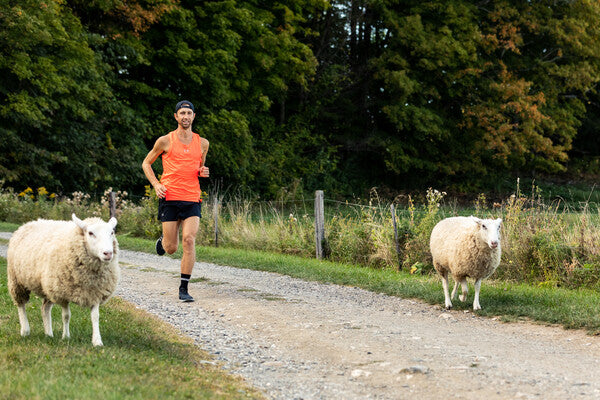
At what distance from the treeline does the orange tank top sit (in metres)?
16.0

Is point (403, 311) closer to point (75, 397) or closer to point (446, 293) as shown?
point (446, 293)

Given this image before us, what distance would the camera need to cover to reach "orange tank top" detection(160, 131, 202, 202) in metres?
9.18

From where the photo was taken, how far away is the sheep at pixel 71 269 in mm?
6617

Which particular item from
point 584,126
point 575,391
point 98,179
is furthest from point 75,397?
point 584,126

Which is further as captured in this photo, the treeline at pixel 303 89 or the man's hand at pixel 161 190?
the treeline at pixel 303 89

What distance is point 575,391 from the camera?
211 inches

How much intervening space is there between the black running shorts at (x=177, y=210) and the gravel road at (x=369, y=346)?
1.26 meters

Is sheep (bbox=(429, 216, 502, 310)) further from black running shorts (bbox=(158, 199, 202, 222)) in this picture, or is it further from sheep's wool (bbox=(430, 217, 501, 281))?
black running shorts (bbox=(158, 199, 202, 222))

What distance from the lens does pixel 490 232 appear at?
29.8 feet

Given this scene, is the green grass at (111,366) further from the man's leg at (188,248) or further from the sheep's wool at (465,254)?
the sheep's wool at (465,254)

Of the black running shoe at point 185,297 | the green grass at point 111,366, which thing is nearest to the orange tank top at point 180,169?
the black running shoe at point 185,297

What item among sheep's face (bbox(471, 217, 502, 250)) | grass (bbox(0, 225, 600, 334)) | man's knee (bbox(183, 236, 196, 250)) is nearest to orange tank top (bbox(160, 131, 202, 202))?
man's knee (bbox(183, 236, 196, 250))

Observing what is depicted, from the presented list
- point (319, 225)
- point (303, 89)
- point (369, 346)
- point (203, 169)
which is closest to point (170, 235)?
point (203, 169)

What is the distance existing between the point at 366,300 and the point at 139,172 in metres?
20.8
